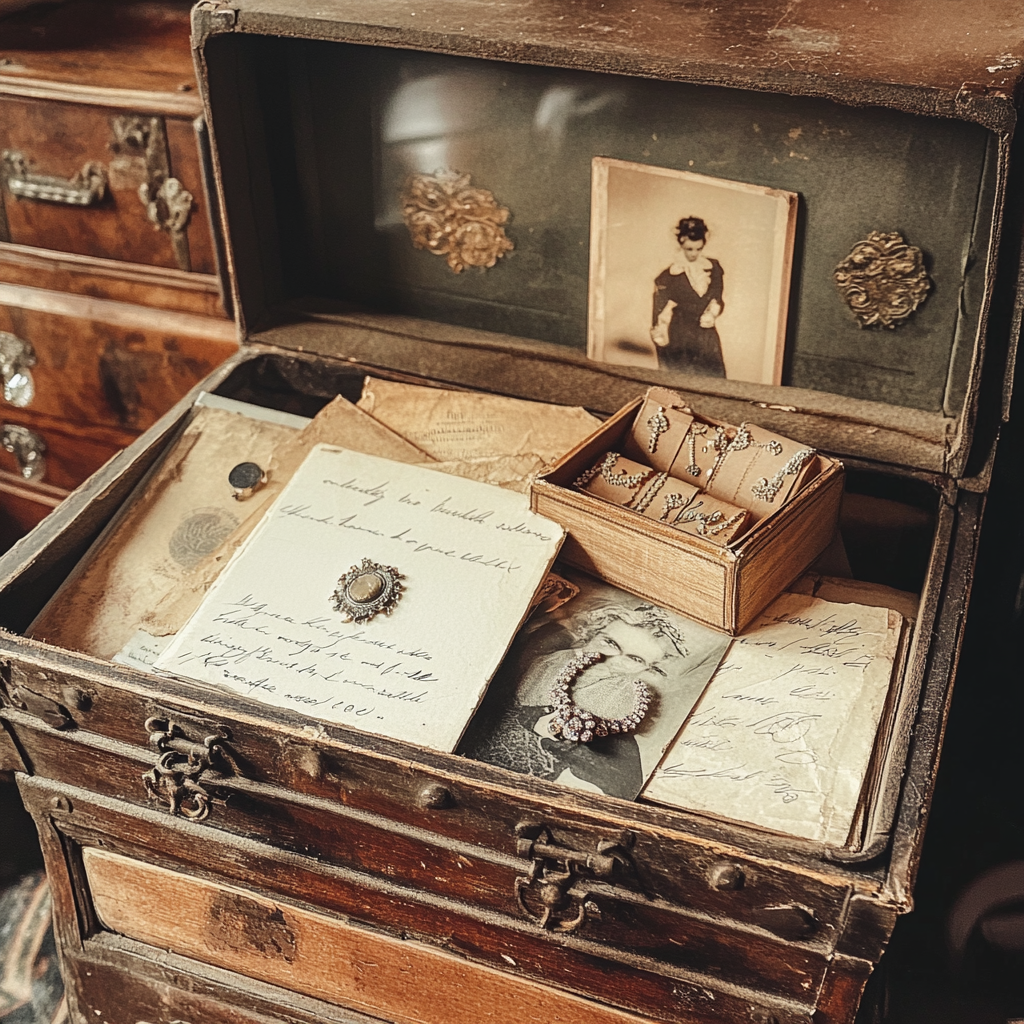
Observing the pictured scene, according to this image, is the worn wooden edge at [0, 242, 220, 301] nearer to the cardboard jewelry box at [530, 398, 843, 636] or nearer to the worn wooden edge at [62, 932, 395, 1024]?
the cardboard jewelry box at [530, 398, 843, 636]

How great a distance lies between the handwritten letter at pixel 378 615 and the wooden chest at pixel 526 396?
0.24ft

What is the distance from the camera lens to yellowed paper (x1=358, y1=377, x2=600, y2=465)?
1317 mm

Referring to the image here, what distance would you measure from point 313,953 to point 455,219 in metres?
0.85

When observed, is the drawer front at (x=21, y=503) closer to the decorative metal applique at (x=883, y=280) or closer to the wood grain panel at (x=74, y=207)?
the wood grain panel at (x=74, y=207)

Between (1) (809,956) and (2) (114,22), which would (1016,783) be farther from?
(2) (114,22)

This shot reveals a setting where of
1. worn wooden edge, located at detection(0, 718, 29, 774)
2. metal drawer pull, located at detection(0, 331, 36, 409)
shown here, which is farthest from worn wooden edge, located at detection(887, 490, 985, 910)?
metal drawer pull, located at detection(0, 331, 36, 409)

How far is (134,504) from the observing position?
130cm

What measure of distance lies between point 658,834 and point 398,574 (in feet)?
1.32

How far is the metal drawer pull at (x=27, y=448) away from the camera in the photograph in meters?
1.85

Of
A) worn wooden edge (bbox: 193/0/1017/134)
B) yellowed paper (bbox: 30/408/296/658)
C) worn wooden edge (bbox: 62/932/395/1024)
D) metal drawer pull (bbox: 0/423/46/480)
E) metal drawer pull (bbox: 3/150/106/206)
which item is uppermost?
worn wooden edge (bbox: 193/0/1017/134)

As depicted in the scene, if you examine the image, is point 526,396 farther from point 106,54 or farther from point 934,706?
point 106,54

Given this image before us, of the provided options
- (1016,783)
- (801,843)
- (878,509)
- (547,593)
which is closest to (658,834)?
(801,843)

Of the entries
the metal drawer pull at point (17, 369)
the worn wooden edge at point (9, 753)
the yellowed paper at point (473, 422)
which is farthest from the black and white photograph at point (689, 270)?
the metal drawer pull at point (17, 369)

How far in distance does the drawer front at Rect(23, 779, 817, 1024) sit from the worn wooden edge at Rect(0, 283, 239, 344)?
700mm
